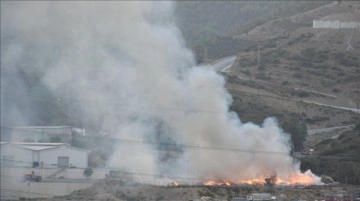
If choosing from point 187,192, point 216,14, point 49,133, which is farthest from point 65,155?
point 216,14

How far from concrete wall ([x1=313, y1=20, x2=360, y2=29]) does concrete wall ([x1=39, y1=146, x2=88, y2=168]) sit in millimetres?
20098

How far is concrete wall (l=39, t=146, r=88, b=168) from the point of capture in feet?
190

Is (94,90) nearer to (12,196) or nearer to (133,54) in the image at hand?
(133,54)

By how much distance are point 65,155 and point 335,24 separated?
33.4m

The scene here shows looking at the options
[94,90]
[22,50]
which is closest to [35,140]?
[94,90]

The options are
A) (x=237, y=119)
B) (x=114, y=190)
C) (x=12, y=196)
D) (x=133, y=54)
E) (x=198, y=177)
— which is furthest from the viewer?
(x=237, y=119)

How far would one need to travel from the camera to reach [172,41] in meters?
66.0

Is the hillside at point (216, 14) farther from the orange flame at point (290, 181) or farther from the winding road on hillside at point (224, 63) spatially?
the orange flame at point (290, 181)

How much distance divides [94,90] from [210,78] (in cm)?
836

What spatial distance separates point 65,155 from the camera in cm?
5866

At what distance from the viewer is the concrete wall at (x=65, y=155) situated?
190 feet

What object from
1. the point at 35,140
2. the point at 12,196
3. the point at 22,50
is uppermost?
the point at 22,50

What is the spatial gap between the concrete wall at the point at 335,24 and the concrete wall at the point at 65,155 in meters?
20.1

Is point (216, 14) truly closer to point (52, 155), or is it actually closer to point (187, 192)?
point (52, 155)
